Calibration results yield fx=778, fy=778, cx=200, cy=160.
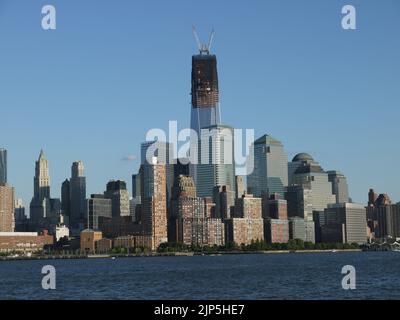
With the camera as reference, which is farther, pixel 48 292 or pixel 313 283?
pixel 313 283
